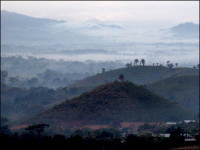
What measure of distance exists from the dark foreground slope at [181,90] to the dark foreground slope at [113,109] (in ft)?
30.9

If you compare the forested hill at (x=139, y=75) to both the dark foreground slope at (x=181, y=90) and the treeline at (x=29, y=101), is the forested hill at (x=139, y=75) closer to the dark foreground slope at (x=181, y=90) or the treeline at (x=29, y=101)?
the treeline at (x=29, y=101)

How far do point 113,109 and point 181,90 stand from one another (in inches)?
678

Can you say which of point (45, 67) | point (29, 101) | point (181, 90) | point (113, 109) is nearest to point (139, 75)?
point (181, 90)

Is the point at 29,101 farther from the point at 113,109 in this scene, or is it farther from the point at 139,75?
the point at 113,109

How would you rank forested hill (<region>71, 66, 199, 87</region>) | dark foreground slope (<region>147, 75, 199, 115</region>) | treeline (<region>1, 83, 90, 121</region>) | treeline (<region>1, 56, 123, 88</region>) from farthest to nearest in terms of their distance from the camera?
treeline (<region>1, 56, 123, 88</region>) → forested hill (<region>71, 66, 199, 87</region>) → treeline (<region>1, 83, 90, 121</region>) → dark foreground slope (<region>147, 75, 199, 115</region>)

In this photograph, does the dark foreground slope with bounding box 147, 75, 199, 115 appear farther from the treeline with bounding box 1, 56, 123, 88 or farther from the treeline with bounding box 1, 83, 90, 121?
the treeline with bounding box 1, 56, 123, 88

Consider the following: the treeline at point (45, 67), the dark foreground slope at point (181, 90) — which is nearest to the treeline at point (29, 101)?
the dark foreground slope at point (181, 90)

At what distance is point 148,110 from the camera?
168 feet

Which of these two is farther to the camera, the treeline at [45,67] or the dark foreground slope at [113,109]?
the treeline at [45,67]

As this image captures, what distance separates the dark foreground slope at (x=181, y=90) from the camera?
63156 millimetres

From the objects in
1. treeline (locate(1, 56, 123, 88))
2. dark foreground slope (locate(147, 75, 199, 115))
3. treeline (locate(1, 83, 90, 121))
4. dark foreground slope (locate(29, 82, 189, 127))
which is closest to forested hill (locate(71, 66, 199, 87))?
treeline (locate(1, 83, 90, 121))

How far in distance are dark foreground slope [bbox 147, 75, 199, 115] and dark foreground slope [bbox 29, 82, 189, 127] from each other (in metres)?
9.41

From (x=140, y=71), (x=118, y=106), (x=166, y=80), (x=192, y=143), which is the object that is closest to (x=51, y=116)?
(x=118, y=106)

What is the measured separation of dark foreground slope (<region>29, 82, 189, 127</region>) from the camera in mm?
49406
